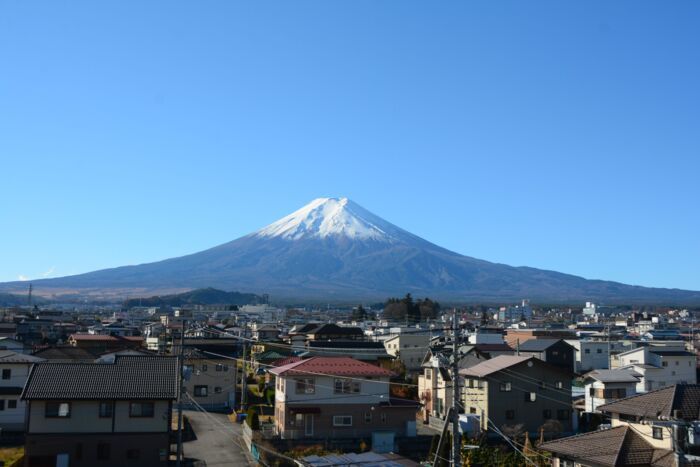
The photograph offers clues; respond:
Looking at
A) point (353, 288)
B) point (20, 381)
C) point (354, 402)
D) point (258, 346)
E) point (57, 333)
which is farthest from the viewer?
point (353, 288)

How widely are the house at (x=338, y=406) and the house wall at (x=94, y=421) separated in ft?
16.4

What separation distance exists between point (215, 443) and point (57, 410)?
581cm

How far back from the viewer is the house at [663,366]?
113 ft

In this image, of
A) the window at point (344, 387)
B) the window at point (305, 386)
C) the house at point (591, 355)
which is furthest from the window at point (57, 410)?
the house at point (591, 355)

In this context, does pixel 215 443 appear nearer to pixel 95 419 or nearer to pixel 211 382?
pixel 95 419

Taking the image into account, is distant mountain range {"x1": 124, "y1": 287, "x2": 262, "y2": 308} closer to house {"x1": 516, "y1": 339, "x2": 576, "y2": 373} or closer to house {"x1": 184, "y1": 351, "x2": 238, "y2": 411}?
house {"x1": 516, "y1": 339, "x2": 576, "y2": 373}

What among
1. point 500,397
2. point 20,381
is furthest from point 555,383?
point 20,381

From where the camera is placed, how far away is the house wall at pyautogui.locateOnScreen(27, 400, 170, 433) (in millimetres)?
19594

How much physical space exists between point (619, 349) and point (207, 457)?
29.6 metres

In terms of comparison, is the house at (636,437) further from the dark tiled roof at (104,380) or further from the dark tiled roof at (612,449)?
the dark tiled roof at (104,380)

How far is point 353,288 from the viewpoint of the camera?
19638cm

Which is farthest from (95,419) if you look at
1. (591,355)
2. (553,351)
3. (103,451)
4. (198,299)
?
(198,299)

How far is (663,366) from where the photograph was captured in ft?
115

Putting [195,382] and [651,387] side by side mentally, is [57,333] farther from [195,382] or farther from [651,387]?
[651,387]
